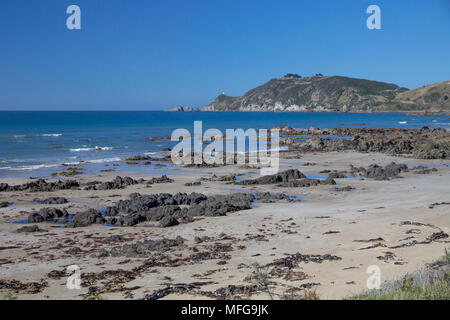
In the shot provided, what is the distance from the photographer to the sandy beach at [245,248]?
8.71 metres

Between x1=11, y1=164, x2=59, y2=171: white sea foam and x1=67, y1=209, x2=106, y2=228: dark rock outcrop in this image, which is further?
x1=11, y1=164, x2=59, y2=171: white sea foam

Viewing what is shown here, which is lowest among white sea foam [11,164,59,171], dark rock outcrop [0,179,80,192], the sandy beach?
the sandy beach

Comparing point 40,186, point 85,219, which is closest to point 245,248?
point 85,219

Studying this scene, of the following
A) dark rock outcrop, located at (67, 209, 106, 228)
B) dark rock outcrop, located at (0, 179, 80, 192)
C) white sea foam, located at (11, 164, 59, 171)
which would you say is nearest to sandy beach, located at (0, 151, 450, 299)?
dark rock outcrop, located at (67, 209, 106, 228)

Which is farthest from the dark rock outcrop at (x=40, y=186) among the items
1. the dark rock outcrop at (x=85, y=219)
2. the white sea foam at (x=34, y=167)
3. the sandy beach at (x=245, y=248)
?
the white sea foam at (x=34, y=167)

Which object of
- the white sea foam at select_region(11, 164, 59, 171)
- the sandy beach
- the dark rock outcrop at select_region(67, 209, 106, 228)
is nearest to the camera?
the sandy beach

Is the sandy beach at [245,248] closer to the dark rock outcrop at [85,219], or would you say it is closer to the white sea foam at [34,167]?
the dark rock outcrop at [85,219]

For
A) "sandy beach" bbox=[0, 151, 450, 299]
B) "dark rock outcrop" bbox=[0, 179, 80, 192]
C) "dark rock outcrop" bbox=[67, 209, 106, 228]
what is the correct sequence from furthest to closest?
"dark rock outcrop" bbox=[0, 179, 80, 192]
"dark rock outcrop" bbox=[67, 209, 106, 228]
"sandy beach" bbox=[0, 151, 450, 299]

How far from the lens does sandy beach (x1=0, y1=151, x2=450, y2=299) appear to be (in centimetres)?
871

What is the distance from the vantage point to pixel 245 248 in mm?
12078

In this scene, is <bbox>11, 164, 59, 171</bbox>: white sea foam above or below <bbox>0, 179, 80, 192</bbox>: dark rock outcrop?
above

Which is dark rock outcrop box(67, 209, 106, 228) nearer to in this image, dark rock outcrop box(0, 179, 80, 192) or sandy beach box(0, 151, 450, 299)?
sandy beach box(0, 151, 450, 299)
